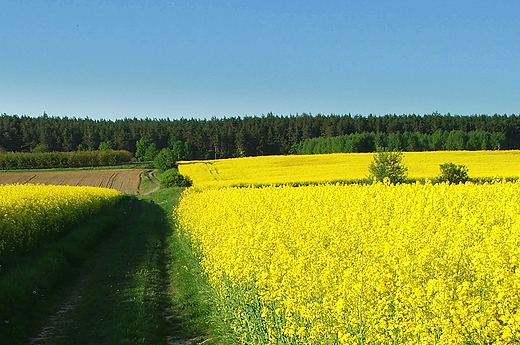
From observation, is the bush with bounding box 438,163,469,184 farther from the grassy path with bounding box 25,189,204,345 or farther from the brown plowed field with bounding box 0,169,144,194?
the brown plowed field with bounding box 0,169,144,194

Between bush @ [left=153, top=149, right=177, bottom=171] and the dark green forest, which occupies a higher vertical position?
the dark green forest

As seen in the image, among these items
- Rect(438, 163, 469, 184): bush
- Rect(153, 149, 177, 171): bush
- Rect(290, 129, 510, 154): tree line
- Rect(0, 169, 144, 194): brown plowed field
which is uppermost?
Rect(290, 129, 510, 154): tree line

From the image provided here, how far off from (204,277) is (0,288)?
160 inches

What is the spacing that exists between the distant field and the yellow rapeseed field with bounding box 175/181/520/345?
95.0 ft

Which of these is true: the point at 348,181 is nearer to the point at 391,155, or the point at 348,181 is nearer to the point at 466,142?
the point at 391,155

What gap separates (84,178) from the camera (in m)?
62.1

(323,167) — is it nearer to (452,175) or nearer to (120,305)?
(452,175)

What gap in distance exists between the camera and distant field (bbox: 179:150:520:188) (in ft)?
133

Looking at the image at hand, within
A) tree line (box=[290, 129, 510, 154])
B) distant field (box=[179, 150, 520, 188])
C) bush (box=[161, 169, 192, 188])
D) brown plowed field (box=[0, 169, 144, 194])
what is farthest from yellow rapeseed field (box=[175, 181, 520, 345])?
tree line (box=[290, 129, 510, 154])

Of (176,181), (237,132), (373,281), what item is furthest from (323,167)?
(237,132)

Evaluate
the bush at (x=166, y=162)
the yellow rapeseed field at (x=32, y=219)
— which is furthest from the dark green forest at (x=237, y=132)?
the yellow rapeseed field at (x=32, y=219)

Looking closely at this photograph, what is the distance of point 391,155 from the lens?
108ft

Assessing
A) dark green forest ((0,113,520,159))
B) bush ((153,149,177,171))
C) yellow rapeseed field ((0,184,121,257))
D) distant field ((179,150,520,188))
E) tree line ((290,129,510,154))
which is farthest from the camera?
dark green forest ((0,113,520,159))

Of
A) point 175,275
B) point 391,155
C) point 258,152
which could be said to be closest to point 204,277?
point 175,275
